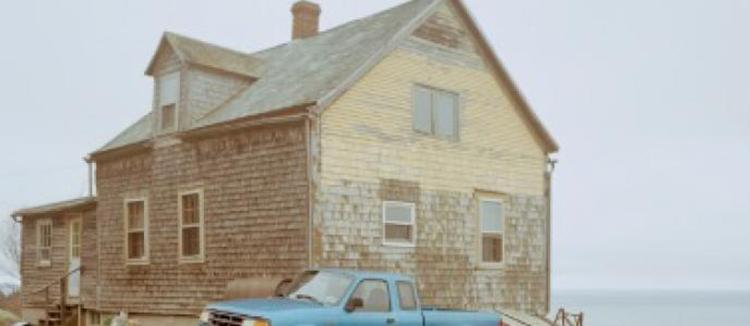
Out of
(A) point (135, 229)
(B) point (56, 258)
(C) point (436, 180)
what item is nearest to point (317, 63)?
(C) point (436, 180)

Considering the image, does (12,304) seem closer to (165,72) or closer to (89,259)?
(89,259)

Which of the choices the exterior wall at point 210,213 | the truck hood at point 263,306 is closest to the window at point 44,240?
the exterior wall at point 210,213

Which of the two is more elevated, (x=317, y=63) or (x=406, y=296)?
(x=317, y=63)

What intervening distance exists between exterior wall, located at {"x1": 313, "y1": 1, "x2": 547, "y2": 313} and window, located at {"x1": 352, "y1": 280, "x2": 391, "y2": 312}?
5163mm

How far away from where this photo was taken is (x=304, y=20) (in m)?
27.8

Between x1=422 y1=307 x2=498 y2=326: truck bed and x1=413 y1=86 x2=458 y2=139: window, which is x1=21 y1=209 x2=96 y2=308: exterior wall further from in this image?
x1=422 y1=307 x2=498 y2=326: truck bed

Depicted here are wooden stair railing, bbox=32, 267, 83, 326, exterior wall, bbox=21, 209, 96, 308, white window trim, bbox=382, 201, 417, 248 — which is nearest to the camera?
white window trim, bbox=382, 201, 417, 248

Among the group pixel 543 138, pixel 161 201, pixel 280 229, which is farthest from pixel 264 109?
pixel 543 138

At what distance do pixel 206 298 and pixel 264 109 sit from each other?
4.74m

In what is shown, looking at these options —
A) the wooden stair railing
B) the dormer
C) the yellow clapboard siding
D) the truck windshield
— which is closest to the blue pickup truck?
the truck windshield

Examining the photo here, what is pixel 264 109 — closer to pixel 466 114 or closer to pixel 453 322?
pixel 466 114

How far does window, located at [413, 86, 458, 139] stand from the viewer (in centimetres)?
2183

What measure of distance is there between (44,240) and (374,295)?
18410mm

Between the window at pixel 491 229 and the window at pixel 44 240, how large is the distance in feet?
45.9
